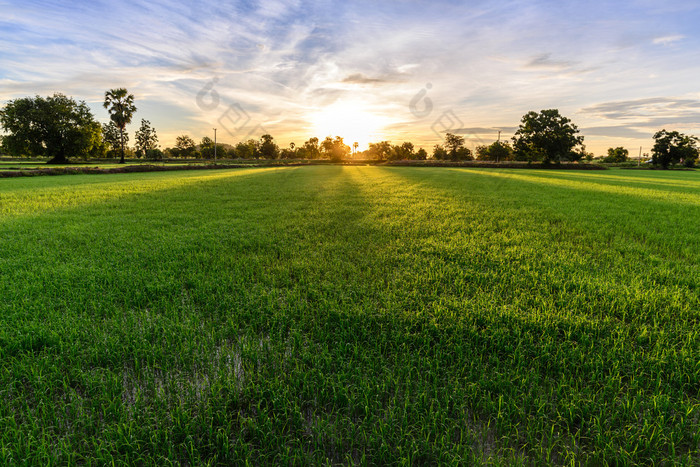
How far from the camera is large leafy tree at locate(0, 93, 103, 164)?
1828 inches

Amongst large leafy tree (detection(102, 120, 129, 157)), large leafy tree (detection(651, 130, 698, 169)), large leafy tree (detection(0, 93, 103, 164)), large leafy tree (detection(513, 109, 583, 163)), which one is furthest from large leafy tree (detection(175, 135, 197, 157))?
large leafy tree (detection(651, 130, 698, 169))

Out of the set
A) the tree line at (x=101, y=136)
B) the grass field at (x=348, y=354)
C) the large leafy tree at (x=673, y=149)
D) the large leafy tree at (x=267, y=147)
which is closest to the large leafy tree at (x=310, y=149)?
the large leafy tree at (x=267, y=147)

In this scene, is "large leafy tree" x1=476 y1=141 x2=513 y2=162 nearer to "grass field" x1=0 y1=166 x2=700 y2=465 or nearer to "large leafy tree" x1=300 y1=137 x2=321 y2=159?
"large leafy tree" x1=300 y1=137 x2=321 y2=159

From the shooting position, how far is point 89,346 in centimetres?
272

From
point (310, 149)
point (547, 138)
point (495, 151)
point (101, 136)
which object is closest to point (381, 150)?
point (310, 149)

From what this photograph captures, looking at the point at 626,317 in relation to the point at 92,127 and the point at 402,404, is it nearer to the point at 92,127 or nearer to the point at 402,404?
the point at 402,404

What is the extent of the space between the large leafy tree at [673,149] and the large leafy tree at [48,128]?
113 metres

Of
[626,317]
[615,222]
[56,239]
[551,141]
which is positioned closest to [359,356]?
[626,317]

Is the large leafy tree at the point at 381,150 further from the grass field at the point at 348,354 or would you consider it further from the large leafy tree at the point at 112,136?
the grass field at the point at 348,354

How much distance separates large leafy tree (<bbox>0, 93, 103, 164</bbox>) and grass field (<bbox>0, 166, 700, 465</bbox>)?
2459 inches

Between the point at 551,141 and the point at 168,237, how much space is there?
70.0 m

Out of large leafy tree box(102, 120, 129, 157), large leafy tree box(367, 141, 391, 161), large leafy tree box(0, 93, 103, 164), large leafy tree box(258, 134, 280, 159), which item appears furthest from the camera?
large leafy tree box(367, 141, 391, 161)

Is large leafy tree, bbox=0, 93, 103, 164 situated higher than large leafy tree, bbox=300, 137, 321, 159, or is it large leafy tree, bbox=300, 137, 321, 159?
large leafy tree, bbox=300, 137, 321, 159

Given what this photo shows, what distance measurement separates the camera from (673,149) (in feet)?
202
